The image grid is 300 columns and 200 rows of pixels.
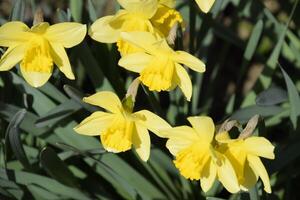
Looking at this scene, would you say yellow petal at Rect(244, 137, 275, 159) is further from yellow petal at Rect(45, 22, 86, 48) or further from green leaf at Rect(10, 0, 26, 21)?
green leaf at Rect(10, 0, 26, 21)

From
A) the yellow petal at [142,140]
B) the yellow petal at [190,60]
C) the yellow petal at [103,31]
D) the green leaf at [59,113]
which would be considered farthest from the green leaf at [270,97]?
the green leaf at [59,113]

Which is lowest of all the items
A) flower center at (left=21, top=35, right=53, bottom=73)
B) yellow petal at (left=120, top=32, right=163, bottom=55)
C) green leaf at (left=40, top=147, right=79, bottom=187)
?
green leaf at (left=40, top=147, right=79, bottom=187)

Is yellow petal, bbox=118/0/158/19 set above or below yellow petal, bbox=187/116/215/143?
above

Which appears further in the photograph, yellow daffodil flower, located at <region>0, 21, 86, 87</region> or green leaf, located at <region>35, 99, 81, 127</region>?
green leaf, located at <region>35, 99, 81, 127</region>

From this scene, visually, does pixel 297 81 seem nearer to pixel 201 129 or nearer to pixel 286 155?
pixel 286 155

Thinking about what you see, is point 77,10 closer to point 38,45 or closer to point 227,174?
point 38,45

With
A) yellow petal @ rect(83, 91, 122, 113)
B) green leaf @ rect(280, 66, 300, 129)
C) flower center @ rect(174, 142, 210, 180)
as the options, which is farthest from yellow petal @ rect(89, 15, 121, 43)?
green leaf @ rect(280, 66, 300, 129)

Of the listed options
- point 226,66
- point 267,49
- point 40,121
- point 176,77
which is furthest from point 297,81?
point 40,121

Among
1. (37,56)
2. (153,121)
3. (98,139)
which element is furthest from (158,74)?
(98,139)
